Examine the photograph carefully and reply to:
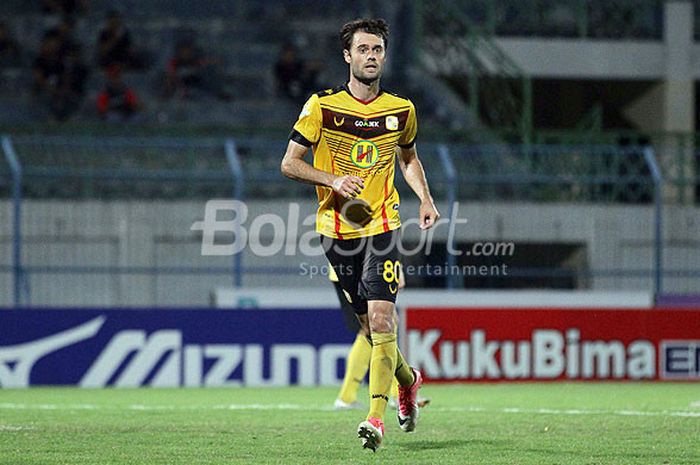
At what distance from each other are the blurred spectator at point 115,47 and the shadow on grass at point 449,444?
15.1 meters

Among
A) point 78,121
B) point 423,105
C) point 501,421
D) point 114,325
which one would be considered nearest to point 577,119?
point 423,105

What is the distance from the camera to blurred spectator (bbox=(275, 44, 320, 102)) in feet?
77.3

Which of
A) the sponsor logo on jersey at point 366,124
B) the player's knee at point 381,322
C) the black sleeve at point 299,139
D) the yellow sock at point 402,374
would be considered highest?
the sponsor logo on jersey at point 366,124

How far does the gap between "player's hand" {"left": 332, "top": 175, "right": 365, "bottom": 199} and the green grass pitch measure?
1422 mm

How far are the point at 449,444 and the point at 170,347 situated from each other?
7290 mm

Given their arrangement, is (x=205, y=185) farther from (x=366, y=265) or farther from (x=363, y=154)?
(x=366, y=265)

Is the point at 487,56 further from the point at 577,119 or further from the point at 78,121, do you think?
the point at 78,121

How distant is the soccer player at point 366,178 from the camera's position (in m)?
8.48

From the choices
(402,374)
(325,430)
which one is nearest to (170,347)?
(325,430)

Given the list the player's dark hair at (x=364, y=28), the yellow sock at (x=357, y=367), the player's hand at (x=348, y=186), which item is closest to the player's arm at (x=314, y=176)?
the player's hand at (x=348, y=186)

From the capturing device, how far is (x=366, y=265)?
8.55 m

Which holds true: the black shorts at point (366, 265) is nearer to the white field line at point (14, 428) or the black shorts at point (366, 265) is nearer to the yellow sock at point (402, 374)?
the yellow sock at point (402, 374)

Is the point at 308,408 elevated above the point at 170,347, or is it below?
below

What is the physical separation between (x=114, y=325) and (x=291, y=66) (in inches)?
360
